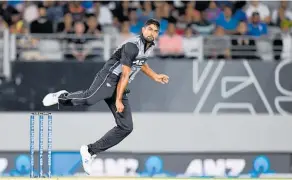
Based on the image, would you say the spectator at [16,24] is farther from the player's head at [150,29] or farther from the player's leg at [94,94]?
the player's head at [150,29]

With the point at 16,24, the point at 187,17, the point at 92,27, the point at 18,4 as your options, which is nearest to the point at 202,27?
the point at 187,17

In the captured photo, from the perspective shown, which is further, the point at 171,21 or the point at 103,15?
the point at 103,15

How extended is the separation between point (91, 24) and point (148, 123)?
1953mm

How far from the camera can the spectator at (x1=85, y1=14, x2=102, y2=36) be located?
17703 millimetres

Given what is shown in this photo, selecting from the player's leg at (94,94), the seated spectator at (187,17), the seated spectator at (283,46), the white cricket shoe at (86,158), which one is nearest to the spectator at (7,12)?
the seated spectator at (187,17)

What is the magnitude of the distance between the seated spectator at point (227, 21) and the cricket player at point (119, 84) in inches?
222

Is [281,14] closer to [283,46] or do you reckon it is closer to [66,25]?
[283,46]

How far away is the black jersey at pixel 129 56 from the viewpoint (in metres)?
12.4

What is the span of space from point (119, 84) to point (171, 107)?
5003 mm

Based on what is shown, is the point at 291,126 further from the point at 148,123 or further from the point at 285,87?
the point at 148,123

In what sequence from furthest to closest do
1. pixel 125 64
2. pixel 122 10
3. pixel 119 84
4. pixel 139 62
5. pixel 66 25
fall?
1. pixel 122 10
2. pixel 66 25
3. pixel 139 62
4. pixel 119 84
5. pixel 125 64

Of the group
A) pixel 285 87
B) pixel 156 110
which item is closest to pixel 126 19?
pixel 156 110

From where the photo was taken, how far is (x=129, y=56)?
12414 millimetres

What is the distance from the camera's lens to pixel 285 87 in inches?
685
